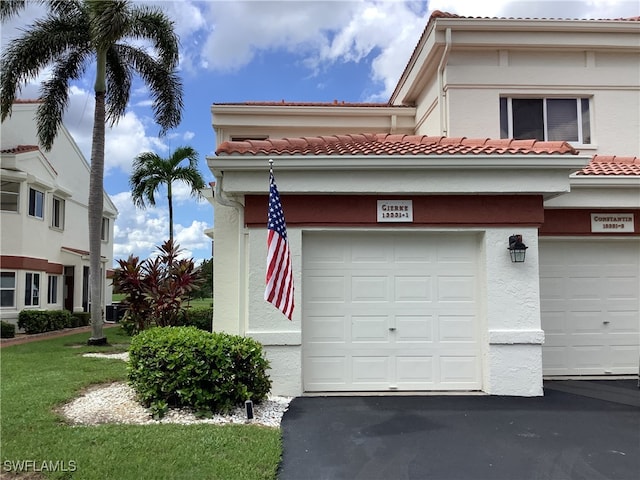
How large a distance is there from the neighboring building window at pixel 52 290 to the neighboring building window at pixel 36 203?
3.08 metres

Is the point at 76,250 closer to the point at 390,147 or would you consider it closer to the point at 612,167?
the point at 390,147

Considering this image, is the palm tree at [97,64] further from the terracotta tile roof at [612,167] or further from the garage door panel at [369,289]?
the terracotta tile roof at [612,167]

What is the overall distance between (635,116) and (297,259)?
980 centimetres

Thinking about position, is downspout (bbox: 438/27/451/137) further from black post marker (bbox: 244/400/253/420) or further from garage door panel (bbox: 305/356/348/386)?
black post marker (bbox: 244/400/253/420)

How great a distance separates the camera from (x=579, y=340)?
8.96 meters

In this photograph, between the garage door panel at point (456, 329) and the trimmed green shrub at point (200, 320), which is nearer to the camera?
the garage door panel at point (456, 329)

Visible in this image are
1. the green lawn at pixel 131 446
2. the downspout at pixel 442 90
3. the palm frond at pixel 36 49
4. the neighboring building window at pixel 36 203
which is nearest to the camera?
the green lawn at pixel 131 446

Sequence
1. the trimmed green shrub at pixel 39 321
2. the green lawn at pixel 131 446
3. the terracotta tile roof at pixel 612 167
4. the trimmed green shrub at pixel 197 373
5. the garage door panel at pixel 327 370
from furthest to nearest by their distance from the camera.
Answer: the trimmed green shrub at pixel 39 321 → the terracotta tile roof at pixel 612 167 → the garage door panel at pixel 327 370 → the trimmed green shrub at pixel 197 373 → the green lawn at pixel 131 446

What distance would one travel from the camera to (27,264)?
19.4 m

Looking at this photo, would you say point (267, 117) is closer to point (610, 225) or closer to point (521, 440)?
point (610, 225)

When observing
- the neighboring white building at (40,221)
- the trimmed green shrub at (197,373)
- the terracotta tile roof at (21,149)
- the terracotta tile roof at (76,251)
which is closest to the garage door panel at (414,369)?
the trimmed green shrub at (197,373)

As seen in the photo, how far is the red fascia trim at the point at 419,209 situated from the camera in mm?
7754

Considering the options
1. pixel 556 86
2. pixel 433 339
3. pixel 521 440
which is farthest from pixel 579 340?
pixel 556 86

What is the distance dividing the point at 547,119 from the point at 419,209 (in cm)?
643
